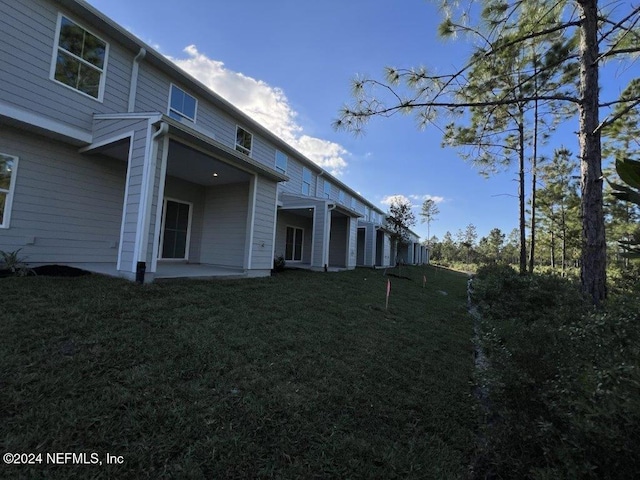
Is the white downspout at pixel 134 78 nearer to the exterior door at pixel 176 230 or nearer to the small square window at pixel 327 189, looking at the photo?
the exterior door at pixel 176 230

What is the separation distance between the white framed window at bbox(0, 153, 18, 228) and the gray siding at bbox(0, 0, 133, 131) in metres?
1.07

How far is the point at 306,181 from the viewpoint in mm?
15250

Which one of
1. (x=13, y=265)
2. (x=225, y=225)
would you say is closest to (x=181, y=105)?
(x=225, y=225)

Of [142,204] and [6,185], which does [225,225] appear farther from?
[6,185]

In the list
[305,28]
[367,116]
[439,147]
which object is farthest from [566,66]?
[305,28]

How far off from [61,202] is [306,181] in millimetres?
10426

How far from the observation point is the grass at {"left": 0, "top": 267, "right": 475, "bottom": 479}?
189cm

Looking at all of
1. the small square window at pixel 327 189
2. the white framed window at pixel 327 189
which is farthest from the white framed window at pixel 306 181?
the small square window at pixel 327 189

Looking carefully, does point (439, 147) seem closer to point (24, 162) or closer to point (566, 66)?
point (566, 66)

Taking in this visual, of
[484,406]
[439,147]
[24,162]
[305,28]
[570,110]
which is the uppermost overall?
[305,28]

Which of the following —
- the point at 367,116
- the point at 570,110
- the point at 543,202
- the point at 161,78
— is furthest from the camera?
the point at 543,202

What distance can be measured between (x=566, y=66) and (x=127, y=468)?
9342mm

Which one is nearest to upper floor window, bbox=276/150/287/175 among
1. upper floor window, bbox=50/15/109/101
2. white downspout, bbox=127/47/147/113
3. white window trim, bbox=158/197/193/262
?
white window trim, bbox=158/197/193/262

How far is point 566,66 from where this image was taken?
627 cm
